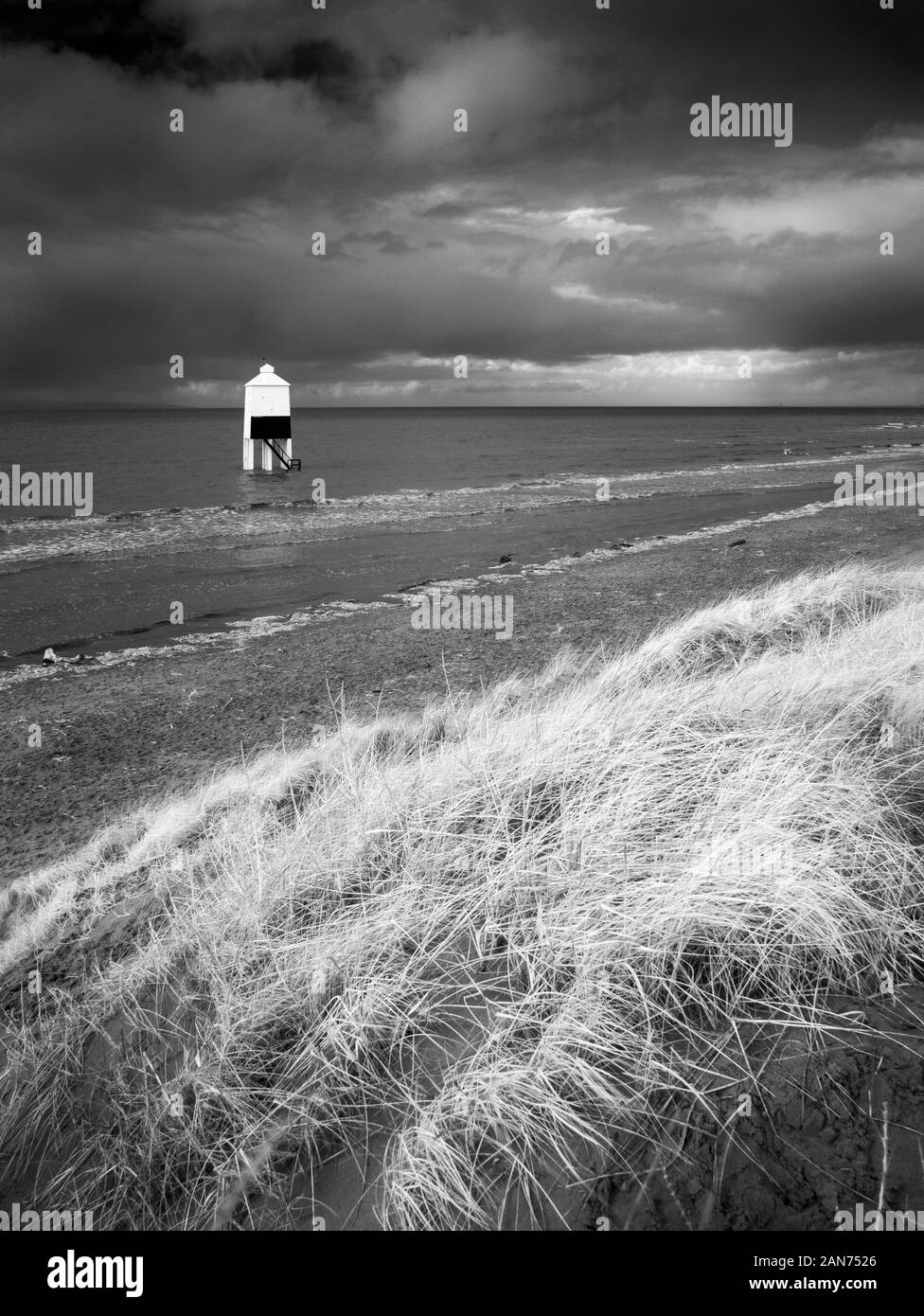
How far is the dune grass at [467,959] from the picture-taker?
2.46 m

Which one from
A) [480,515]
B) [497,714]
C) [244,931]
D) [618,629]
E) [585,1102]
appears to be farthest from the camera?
[480,515]

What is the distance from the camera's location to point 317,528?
73.2 feet

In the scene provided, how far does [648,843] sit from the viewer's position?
3.37 metres

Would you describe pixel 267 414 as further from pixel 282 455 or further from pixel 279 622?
pixel 279 622

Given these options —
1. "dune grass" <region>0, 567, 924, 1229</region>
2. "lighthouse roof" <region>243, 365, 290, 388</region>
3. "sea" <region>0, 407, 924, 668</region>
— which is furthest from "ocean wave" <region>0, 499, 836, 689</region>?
"lighthouse roof" <region>243, 365, 290, 388</region>

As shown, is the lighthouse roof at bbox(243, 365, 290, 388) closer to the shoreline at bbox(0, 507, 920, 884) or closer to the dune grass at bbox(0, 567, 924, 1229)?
the shoreline at bbox(0, 507, 920, 884)

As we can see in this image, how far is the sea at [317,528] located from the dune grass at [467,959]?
7.86m

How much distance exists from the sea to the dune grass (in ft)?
25.8

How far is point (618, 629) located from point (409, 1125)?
28.7 feet

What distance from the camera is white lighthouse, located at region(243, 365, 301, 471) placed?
37.0m

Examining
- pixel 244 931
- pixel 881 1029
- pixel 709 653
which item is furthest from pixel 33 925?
pixel 709 653

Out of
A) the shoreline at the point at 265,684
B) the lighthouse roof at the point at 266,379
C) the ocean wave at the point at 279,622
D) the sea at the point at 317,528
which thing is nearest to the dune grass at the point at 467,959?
the shoreline at the point at 265,684

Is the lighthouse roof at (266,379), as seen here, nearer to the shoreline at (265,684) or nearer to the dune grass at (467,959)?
the shoreline at (265,684)
